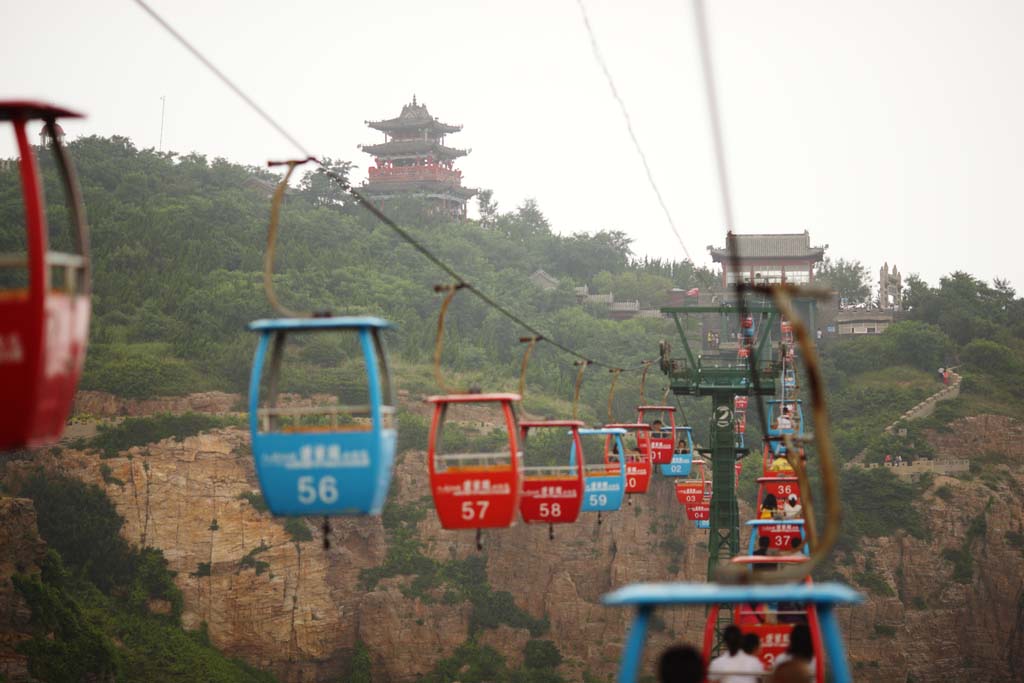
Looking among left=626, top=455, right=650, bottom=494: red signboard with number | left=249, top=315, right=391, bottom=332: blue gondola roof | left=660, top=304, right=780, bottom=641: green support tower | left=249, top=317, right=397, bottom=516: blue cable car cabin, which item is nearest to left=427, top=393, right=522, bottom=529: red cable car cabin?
left=249, top=317, right=397, bottom=516: blue cable car cabin

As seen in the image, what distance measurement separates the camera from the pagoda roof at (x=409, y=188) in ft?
262

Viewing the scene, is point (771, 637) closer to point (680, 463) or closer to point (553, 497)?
point (553, 497)

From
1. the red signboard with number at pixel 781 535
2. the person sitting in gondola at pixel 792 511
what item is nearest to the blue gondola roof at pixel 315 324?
the red signboard with number at pixel 781 535

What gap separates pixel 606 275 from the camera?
75.8m

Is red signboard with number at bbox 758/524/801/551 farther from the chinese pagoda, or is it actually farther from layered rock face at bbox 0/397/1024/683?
the chinese pagoda

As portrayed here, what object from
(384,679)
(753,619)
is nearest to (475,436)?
(384,679)

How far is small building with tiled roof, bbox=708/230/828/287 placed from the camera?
70.8 meters

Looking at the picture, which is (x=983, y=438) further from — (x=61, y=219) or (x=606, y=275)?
(x=61, y=219)

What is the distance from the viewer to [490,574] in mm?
49531

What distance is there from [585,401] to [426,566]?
1338cm

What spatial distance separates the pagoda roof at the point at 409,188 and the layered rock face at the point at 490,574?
104 ft

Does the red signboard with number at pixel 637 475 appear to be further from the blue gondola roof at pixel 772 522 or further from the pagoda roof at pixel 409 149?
the pagoda roof at pixel 409 149

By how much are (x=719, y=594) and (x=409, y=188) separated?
74.2 meters

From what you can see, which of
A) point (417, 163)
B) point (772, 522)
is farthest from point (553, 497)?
point (417, 163)
